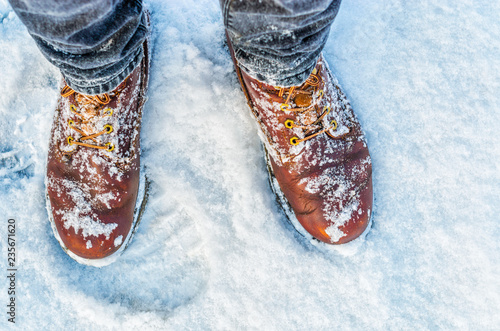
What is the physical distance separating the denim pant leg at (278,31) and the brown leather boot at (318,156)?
0.15m

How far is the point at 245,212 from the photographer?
109cm

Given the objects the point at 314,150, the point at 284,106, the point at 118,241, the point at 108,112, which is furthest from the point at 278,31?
the point at 118,241

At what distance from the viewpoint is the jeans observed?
22.6 inches

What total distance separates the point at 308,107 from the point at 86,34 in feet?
1.79

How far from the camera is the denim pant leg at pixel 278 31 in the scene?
615mm

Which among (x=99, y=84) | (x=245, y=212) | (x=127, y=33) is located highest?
(x=127, y=33)

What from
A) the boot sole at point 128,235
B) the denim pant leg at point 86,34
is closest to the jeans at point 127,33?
the denim pant leg at point 86,34

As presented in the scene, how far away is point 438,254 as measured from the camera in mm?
1099

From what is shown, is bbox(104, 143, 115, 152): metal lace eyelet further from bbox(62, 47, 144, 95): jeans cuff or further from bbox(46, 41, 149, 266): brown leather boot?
bbox(62, 47, 144, 95): jeans cuff

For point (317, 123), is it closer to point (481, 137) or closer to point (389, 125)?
point (389, 125)

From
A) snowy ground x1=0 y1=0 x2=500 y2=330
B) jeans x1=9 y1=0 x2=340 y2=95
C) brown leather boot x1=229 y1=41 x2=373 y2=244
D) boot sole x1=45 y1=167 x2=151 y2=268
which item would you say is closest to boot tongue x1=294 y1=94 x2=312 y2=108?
brown leather boot x1=229 y1=41 x2=373 y2=244

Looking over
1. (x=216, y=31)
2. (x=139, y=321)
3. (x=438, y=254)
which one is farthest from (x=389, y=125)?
(x=139, y=321)

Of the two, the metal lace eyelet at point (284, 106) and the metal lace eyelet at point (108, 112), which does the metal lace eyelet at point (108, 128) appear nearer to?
the metal lace eyelet at point (108, 112)

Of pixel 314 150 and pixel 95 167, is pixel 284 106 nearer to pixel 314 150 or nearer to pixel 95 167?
pixel 314 150
